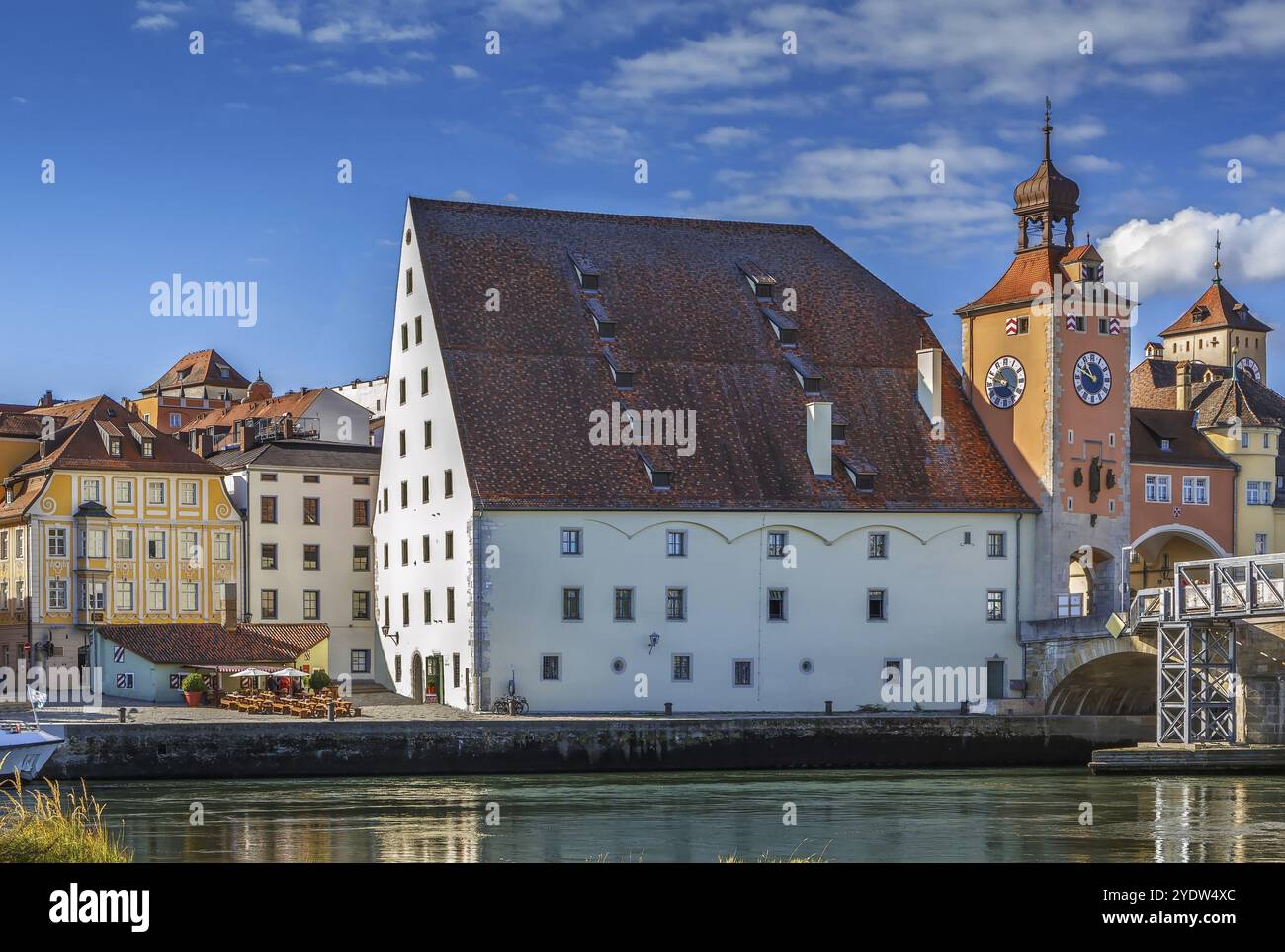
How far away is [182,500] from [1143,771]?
3563 cm

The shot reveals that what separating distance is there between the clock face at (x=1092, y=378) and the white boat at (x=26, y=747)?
3347cm

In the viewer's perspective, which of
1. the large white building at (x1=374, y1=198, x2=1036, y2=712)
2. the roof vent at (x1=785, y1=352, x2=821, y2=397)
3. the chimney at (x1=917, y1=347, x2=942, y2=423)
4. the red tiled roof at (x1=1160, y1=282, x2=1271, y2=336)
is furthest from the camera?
the red tiled roof at (x1=1160, y1=282, x2=1271, y2=336)

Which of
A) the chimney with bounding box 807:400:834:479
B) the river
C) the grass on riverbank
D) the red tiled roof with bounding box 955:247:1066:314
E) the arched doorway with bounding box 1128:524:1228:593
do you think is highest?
the red tiled roof with bounding box 955:247:1066:314

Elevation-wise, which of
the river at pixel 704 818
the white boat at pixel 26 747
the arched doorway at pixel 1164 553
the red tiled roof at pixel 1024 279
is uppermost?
the red tiled roof at pixel 1024 279

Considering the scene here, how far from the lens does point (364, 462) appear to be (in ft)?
238

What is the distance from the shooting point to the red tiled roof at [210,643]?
63.6 metres

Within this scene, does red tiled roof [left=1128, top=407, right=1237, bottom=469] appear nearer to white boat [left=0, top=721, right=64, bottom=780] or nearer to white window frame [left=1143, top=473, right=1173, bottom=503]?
white window frame [left=1143, top=473, right=1173, bottom=503]

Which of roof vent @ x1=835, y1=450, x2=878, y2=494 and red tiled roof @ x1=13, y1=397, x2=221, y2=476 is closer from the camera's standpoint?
roof vent @ x1=835, y1=450, x2=878, y2=494

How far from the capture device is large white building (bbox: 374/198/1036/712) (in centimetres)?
5731

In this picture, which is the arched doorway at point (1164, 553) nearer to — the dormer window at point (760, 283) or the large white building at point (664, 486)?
the large white building at point (664, 486)

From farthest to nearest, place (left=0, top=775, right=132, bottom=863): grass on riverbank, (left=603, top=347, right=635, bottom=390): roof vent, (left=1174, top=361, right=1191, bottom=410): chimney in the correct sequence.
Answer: (left=1174, top=361, right=1191, bottom=410): chimney → (left=603, top=347, right=635, bottom=390): roof vent → (left=0, top=775, right=132, bottom=863): grass on riverbank

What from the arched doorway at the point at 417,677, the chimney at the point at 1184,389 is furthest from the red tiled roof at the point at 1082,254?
the arched doorway at the point at 417,677

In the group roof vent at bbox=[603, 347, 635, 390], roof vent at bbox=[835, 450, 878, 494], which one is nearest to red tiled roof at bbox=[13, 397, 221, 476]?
roof vent at bbox=[603, 347, 635, 390]

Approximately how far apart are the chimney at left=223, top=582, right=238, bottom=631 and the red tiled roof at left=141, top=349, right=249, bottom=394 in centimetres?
6238
